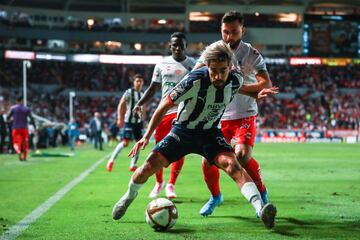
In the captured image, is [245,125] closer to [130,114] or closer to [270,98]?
[130,114]

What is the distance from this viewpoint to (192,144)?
21.2 feet

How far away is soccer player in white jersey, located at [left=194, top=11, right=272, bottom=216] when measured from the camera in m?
7.11

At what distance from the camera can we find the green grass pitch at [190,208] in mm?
6246

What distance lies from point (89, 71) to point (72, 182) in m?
51.2

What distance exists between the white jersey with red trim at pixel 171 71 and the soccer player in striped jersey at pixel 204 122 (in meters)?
2.79

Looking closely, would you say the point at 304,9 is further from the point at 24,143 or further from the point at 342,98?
the point at 24,143

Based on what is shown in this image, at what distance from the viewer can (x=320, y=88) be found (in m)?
59.2

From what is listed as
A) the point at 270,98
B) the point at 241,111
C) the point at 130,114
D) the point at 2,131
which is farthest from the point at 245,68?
the point at 270,98

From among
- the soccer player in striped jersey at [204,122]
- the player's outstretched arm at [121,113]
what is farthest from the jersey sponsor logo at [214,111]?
the player's outstretched arm at [121,113]

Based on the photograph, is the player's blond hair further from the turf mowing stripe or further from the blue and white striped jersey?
the turf mowing stripe

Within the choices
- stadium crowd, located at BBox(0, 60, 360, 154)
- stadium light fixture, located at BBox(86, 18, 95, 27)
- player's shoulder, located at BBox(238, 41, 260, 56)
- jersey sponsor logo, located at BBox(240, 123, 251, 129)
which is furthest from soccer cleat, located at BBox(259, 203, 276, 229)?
stadium light fixture, located at BBox(86, 18, 95, 27)

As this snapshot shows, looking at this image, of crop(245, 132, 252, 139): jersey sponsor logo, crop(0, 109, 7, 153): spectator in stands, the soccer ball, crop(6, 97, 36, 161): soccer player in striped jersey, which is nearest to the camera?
the soccer ball

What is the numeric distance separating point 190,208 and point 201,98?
2.49m

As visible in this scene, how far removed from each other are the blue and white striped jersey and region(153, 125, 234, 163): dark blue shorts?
0.09 meters
